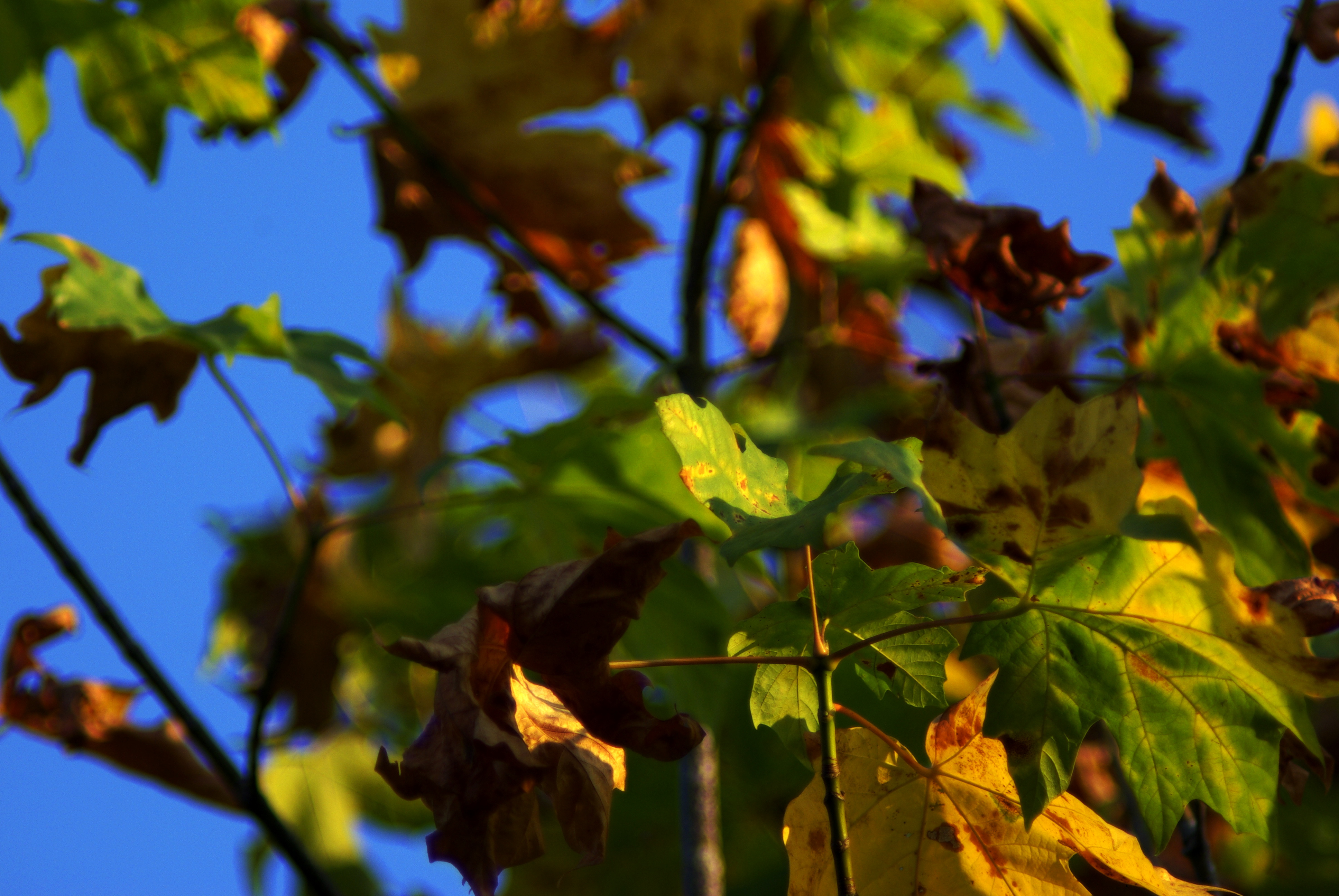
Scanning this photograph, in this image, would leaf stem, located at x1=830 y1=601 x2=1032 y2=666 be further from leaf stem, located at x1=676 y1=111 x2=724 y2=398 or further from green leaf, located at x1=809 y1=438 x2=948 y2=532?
leaf stem, located at x1=676 y1=111 x2=724 y2=398

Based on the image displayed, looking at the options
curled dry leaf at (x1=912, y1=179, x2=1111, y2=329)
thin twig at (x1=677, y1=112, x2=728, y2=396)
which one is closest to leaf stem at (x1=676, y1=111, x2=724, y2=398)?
thin twig at (x1=677, y1=112, x2=728, y2=396)

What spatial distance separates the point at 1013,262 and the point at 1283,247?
249 mm

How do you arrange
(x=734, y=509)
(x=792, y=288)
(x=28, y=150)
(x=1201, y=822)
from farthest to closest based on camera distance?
(x=792, y=288) → (x=28, y=150) → (x=1201, y=822) → (x=734, y=509)

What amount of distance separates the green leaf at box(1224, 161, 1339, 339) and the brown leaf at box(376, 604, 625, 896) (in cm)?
67

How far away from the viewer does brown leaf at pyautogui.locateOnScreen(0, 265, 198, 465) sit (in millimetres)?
1009

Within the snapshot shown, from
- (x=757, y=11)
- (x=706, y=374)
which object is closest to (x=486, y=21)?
(x=757, y=11)

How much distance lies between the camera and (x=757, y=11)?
4.59 ft

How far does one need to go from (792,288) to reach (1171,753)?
4.11 feet

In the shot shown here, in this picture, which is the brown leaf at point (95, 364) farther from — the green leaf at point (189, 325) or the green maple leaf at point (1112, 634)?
the green maple leaf at point (1112, 634)

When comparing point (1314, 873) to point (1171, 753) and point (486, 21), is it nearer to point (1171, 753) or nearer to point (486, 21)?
point (1171, 753)

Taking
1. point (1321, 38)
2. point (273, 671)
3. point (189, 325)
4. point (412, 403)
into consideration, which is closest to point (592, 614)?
point (273, 671)

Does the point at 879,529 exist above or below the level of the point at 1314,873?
above

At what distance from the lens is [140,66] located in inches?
50.8

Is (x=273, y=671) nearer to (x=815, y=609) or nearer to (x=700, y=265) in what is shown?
(x=815, y=609)
